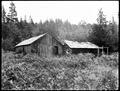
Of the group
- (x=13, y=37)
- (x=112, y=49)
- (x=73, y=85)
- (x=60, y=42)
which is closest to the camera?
(x=73, y=85)

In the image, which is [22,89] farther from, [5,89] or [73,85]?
[73,85]

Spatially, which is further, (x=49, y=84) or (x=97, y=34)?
(x=97, y=34)

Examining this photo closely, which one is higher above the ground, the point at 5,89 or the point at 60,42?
the point at 60,42

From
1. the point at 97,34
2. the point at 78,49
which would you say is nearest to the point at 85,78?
the point at 78,49

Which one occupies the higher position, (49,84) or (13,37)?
(13,37)

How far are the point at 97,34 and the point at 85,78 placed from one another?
22.9m

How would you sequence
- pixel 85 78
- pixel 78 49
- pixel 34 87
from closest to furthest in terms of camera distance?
pixel 34 87 < pixel 85 78 < pixel 78 49

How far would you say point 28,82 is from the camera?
7.15 metres

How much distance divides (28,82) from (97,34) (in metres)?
25.0

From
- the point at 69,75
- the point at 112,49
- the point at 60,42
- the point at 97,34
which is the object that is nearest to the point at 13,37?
the point at 60,42

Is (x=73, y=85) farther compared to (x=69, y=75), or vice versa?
(x=69, y=75)

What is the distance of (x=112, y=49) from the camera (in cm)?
2939

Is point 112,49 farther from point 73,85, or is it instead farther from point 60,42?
point 73,85

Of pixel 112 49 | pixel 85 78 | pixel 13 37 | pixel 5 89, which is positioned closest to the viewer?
pixel 5 89
